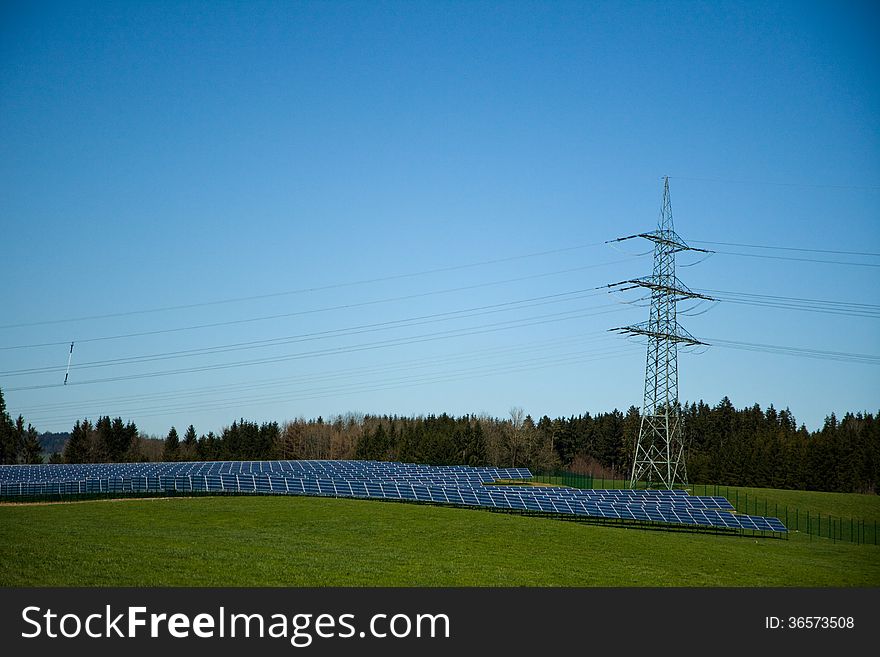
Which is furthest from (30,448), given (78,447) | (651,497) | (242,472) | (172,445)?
(651,497)

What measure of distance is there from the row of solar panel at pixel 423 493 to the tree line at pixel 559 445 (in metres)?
29.5

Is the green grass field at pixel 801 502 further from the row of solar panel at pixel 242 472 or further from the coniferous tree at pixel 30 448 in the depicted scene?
the coniferous tree at pixel 30 448

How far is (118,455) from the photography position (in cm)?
11500

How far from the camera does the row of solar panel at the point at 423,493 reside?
46000 millimetres

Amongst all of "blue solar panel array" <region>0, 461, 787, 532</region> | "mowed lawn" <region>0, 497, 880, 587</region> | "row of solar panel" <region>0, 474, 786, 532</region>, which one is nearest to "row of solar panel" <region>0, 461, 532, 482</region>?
"row of solar panel" <region>0, 474, 786, 532</region>

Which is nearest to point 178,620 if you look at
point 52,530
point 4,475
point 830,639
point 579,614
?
point 579,614

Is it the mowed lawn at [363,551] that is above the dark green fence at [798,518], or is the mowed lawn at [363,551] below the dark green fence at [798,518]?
below

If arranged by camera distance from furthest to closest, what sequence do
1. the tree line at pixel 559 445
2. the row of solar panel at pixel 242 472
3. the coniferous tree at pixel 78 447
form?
1. the coniferous tree at pixel 78 447
2. the tree line at pixel 559 445
3. the row of solar panel at pixel 242 472

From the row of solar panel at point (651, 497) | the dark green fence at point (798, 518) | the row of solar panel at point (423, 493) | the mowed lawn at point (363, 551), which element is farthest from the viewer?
the dark green fence at point (798, 518)

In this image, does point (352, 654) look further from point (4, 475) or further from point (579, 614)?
point (4, 475)

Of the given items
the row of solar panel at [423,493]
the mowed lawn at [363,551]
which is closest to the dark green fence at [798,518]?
the row of solar panel at [423,493]

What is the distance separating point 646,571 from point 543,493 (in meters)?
28.3

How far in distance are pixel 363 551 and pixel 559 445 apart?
12286 centimetres

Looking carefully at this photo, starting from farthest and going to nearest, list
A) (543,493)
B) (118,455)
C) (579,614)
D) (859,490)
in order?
1. (118,455)
2. (859,490)
3. (543,493)
4. (579,614)
